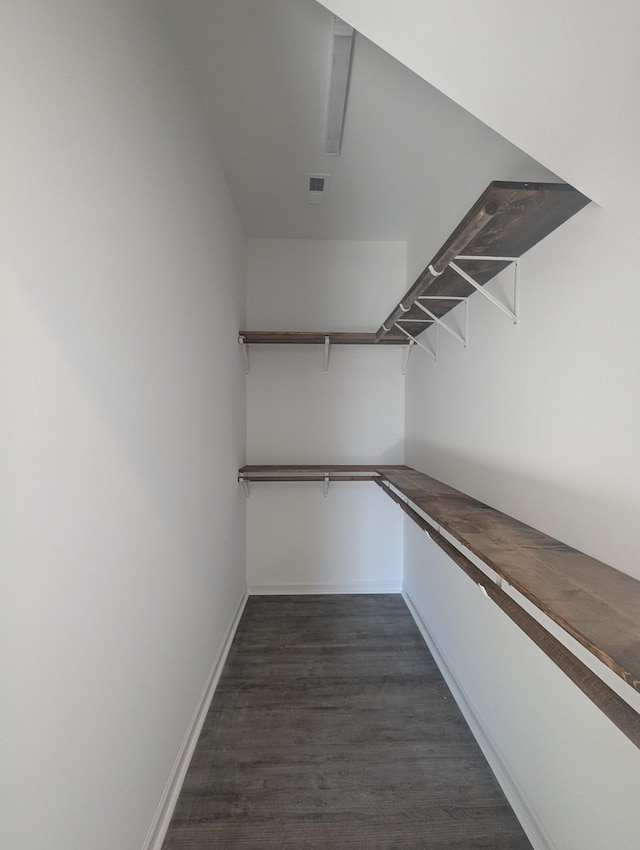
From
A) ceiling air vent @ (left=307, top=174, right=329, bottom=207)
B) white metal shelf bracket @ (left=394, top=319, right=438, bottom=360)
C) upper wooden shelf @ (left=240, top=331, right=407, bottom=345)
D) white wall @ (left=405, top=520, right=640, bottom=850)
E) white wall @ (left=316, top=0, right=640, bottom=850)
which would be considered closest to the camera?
white wall @ (left=316, top=0, right=640, bottom=850)

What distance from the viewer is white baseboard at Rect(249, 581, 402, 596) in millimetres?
2926

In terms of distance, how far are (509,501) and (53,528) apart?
1.44 m

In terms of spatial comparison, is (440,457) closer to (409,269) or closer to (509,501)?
(509,501)

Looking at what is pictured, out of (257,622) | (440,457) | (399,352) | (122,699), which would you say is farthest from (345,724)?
(399,352)

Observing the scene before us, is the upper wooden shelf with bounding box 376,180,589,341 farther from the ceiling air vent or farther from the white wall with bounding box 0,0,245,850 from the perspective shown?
the ceiling air vent

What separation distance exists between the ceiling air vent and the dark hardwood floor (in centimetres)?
277

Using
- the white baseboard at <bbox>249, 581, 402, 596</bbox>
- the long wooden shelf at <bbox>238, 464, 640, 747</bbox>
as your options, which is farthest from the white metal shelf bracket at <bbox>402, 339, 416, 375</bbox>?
the white baseboard at <bbox>249, 581, 402, 596</bbox>

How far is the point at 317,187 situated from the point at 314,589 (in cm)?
282

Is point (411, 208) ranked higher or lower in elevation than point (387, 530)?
higher

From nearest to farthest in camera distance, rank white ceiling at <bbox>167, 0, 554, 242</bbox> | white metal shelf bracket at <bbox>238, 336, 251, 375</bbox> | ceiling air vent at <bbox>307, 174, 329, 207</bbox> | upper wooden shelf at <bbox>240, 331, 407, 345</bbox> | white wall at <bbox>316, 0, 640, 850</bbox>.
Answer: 1. white wall at <bbox>316, 0, 640, 850</bbox>
2. white ceiling at <bbox>167, 0, 554, 242</bbox>
3. ceiling air vent at <bbox>307, 174, 329, 207</bbox>
4. upper wooden shelf at <bbox>240, 331, 407, 345</bbox>
5. white metal shelf bracket at <bbox>238, 336, 251, 375</bbox>

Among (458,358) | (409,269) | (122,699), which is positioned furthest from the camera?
(409,269)

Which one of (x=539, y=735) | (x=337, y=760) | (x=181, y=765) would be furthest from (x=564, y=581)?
(x=181, y=765)

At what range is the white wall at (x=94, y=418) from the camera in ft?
2.15

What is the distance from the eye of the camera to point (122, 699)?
1.01 m
